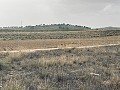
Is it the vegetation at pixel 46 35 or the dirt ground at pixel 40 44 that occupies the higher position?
the dirt ground at pixel 40 44

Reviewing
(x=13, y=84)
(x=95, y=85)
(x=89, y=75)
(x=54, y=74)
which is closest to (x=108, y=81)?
(x=95, y=85)

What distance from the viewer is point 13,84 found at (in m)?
11.1

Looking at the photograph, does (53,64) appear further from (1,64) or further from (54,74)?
(54,74)

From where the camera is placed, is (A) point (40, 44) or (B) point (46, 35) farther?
(B) point (46, 35)

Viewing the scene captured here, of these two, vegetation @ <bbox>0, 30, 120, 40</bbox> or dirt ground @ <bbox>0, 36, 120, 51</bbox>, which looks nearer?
dirt ground @ <bbox>0, 36, 120, 51</bbox>

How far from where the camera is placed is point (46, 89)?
1112cm

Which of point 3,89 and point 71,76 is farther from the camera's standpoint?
point 71,76

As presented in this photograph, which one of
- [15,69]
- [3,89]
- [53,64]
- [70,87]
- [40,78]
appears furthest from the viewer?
[53,64]

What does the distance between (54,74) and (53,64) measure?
4950 mm

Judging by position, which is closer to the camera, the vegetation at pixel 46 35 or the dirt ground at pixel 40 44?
the dirt ground at pixel 40 44

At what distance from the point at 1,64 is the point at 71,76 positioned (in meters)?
5.09

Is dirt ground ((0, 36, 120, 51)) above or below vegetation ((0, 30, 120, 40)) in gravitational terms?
above

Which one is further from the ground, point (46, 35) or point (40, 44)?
point (40, 44)

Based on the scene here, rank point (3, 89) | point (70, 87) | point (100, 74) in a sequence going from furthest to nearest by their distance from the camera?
point (100, 74) < point (70, 87) < point (3, 89)
